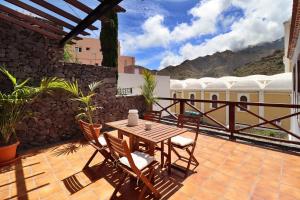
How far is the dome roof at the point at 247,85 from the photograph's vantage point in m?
14.7

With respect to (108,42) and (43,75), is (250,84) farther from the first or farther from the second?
(43,75)

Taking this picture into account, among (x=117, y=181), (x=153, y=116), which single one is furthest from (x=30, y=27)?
(x=117, y=181)

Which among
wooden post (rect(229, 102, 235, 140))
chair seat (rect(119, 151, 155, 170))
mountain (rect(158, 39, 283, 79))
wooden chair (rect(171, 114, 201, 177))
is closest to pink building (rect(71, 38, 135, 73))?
wooden post (rect(229, 102, 235, 140))

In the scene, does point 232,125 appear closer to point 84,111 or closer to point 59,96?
point 84,111

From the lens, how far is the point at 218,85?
17.0m

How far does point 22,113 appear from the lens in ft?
12.4

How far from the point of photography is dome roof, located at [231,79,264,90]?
1466cm

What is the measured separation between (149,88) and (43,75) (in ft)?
11.3

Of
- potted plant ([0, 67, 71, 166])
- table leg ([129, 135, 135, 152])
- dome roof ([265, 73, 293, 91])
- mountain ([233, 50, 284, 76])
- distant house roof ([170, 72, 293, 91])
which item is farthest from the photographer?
mountain ([233, 50, 284, 76])

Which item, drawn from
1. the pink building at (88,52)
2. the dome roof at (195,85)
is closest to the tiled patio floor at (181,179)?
the dome roof at (195,85)

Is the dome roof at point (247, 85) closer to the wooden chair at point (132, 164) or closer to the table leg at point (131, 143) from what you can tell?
the table leg at point (131, 143)

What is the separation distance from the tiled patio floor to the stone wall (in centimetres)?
84

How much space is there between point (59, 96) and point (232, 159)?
171 inches

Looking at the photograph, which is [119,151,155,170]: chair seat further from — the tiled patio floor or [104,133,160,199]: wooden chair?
the tiled patio floor
